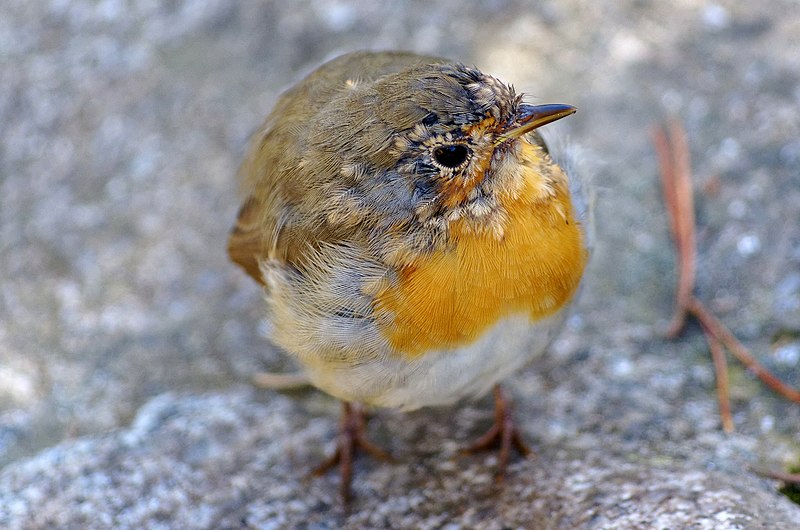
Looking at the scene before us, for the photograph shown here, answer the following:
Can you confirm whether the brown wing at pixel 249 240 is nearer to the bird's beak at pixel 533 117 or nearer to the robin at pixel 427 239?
the robin at pixel 427 239

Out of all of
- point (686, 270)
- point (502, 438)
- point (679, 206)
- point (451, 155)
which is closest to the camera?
point (451, 155)

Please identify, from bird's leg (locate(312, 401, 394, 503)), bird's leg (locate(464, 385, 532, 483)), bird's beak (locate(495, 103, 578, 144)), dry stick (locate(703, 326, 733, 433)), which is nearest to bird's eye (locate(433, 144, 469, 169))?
bird's beak (locate(495, 103, 578, 144))

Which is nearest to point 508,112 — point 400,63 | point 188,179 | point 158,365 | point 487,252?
point 487,252

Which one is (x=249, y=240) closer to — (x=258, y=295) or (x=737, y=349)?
(x=258, y=295)

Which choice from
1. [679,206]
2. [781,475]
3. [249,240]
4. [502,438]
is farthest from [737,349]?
[249,240]

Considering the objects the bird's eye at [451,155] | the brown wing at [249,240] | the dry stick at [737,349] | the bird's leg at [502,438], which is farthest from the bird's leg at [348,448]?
the dry stick at [737,349]

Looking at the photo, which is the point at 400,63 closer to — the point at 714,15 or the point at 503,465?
the point at 503,465

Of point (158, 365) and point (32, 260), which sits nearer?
point (158, 365)
